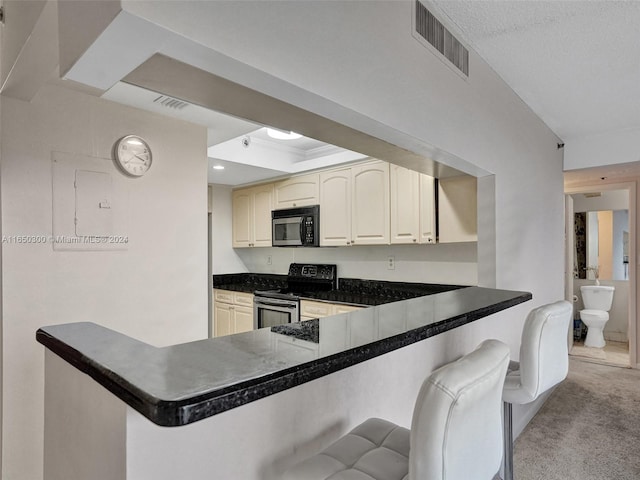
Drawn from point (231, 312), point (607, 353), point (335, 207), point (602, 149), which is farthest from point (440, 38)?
point (607, 353)

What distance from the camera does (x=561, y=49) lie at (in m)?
2.11

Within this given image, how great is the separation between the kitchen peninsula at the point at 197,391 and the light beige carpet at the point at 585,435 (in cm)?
194

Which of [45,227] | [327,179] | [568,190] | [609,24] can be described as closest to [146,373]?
[45,227]

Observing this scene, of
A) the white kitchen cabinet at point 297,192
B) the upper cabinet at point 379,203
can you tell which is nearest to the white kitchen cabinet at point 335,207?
the upper cabinet at point 379,203

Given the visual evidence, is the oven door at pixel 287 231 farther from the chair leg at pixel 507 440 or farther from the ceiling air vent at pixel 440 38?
the chair leg at pixel 507 440

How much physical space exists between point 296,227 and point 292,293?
0.74 meters

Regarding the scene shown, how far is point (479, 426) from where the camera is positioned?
3.04 feet

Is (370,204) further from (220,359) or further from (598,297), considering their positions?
(598,297)

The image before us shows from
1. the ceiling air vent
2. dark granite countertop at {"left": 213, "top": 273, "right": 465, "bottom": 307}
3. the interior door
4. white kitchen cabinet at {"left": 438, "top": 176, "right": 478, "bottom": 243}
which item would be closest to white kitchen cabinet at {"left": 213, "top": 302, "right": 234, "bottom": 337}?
dark granite countertop at {"left": 213, "top": 273, "right": 465, "bottom": 307}

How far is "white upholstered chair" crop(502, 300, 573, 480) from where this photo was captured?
1.57 metres

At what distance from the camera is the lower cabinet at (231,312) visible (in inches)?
174

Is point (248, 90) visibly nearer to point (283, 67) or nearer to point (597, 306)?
point (283, 67)

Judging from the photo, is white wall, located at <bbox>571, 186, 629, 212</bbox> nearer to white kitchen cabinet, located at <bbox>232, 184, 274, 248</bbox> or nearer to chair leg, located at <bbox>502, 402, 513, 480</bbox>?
white kitchen cabinet, located at <bbox>232, 184, 274, 248</bbox>

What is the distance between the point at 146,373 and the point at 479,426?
30.8 inches
